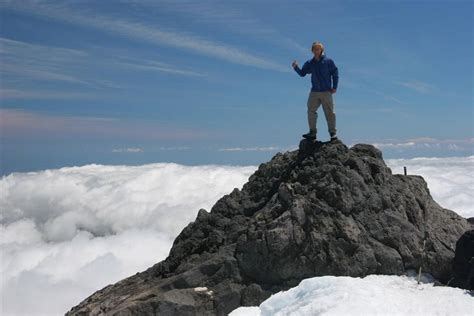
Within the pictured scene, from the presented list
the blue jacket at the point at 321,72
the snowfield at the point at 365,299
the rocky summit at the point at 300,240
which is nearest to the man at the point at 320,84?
the blue jacket at the point at 321,72

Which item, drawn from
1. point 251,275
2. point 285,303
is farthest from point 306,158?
point 285,303

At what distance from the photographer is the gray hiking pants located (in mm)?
19375

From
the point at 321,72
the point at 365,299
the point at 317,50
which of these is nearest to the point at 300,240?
the point at 365,299

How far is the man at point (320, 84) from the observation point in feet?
62.1

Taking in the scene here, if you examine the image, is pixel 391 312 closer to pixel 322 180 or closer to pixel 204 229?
pixel 322 180

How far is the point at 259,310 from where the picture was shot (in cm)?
1466

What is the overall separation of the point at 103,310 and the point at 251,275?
17.5ft

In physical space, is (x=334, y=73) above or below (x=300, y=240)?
above

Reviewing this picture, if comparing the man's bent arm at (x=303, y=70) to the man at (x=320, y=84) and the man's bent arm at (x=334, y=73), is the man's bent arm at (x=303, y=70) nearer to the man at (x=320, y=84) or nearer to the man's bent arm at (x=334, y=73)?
the man at (x=320, y=84)

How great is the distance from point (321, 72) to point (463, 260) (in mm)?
8631

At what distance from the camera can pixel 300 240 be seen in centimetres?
1585

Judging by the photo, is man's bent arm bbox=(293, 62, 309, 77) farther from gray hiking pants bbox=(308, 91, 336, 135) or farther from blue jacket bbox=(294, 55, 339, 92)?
gray hiking pants bbox=(308, 91, 336, 135)

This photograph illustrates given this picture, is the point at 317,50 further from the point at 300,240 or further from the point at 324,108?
the point at 300,240

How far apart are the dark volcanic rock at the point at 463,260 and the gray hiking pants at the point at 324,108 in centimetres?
655
